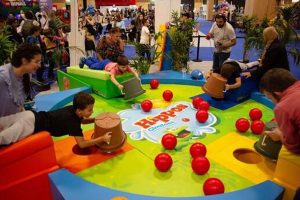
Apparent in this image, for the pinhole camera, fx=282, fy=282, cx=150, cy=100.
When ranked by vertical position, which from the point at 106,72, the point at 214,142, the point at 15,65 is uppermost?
the point at 15,65

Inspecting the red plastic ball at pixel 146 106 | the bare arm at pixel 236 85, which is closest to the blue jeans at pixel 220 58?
the bare arm at pixel 236 85

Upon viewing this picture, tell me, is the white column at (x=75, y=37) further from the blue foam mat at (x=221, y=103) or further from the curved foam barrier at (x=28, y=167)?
the curved foam barrier at (x=28, y=167)

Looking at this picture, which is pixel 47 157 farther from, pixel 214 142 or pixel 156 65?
pixel 156 65

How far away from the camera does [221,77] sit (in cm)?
459

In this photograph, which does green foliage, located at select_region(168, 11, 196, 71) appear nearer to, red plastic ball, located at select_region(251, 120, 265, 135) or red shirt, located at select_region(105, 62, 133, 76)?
red shirt, located at select_region(105, 62, 133, 76)

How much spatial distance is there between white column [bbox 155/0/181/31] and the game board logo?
4.44 metres

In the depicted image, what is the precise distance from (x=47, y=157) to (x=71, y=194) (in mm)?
506

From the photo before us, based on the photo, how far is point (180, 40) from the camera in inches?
260

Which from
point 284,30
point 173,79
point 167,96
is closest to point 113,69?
point 167,96

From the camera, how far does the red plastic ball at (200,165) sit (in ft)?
9.75

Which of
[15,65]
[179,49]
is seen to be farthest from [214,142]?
[179,49]

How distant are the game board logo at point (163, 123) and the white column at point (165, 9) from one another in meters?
4.44

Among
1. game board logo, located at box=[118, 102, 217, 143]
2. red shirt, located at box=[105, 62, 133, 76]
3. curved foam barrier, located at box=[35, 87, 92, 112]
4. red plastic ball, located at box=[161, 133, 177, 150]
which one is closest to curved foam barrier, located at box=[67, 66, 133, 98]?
red shirt, located at box=[105, 62, 133, 76]

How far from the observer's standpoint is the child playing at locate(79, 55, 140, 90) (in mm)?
4808
